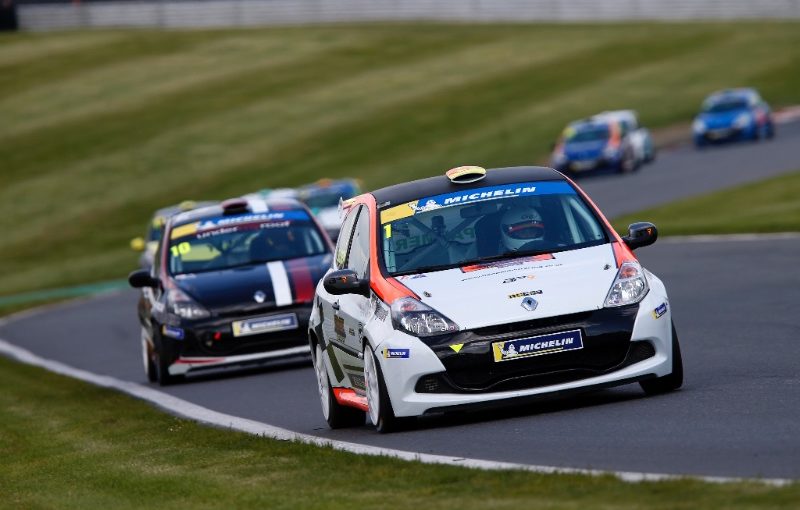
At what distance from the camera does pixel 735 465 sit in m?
7.62

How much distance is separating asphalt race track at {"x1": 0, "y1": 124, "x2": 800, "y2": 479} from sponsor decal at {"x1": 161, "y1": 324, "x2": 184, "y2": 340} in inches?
18.2

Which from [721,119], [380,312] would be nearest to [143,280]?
[380,312]

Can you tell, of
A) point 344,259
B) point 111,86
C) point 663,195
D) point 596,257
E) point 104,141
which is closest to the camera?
point 596,257

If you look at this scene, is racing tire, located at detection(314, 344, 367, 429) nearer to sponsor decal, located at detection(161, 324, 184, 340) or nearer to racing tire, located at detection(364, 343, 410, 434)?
racing tire, located at detection(364, 343, 410, 434)

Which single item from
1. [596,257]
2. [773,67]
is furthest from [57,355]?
[773,67]

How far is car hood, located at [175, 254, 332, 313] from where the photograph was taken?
53.0 feet

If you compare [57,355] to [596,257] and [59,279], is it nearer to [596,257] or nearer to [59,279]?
[596,257]

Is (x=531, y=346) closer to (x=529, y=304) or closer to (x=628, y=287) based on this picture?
(x=529, y=304)

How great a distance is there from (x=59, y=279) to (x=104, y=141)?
61.1 ft

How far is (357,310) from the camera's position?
1085cm

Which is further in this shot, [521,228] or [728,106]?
[728,106]

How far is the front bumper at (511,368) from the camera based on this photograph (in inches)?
391

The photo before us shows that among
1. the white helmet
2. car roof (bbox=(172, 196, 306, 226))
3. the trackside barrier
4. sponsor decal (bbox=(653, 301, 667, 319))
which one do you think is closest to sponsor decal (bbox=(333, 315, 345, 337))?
the white helmet

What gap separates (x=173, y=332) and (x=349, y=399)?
5.48 meters
